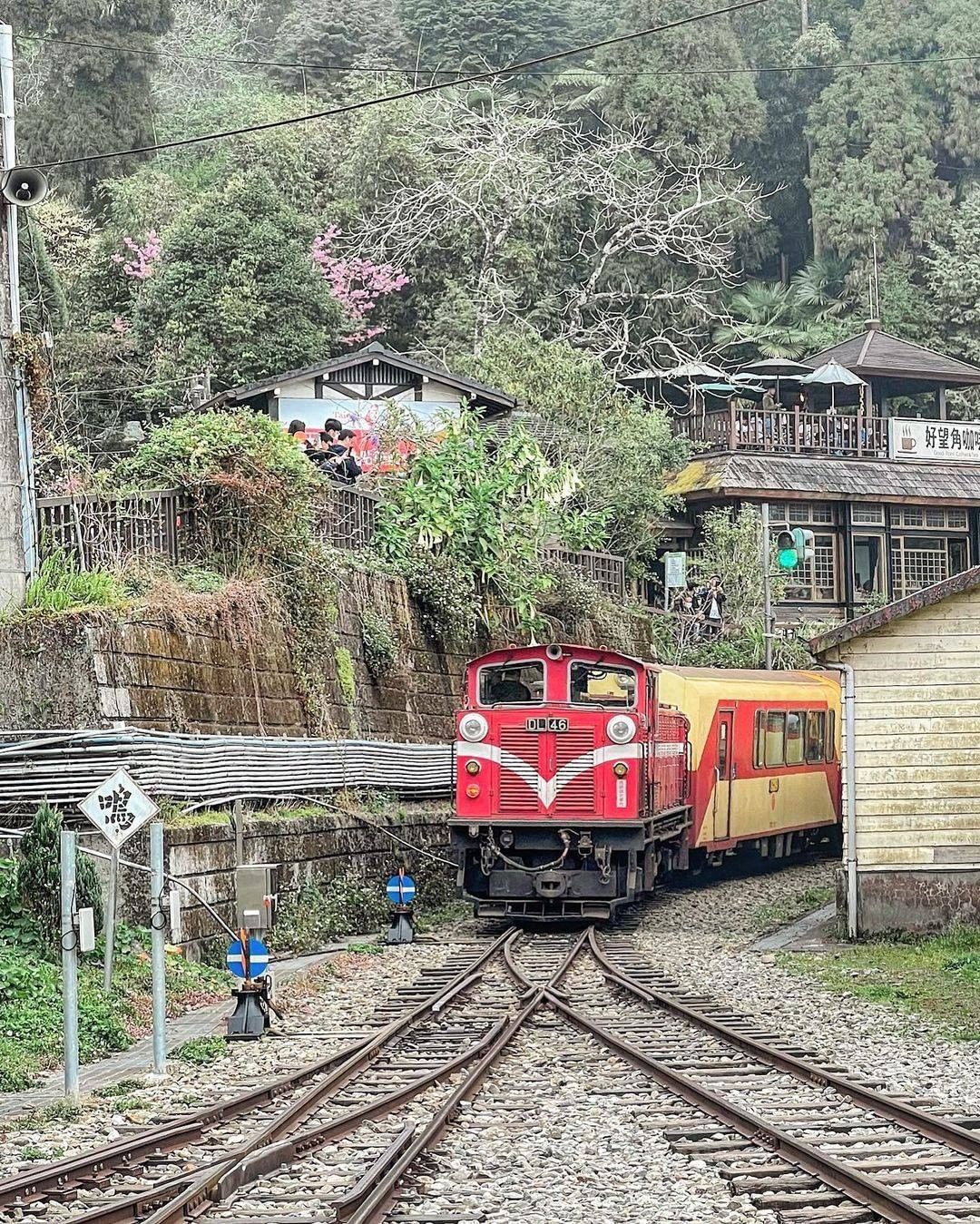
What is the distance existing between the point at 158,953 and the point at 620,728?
7.73m

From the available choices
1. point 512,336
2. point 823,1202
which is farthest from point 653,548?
point 823,1202

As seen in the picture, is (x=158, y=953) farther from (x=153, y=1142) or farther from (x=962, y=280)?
(x=962, y=280)

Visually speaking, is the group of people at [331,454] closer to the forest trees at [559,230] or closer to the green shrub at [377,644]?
the green shrub at [377,644]

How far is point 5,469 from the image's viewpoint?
57.0 feet

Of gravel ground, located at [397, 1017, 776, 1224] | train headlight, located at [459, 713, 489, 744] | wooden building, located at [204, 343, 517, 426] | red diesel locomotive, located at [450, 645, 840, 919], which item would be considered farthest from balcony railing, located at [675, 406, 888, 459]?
gravel ground, located at [397, 1017, 776, 1224]

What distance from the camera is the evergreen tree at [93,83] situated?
45.8 metres

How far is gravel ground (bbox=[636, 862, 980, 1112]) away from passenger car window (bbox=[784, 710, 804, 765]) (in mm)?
3325

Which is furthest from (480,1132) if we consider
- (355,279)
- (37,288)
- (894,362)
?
(894,362)

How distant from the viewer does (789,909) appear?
21.5 meters

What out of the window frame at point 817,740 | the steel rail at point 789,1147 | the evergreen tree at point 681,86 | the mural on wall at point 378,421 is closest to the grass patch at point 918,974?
the steel rail at point 789,1147

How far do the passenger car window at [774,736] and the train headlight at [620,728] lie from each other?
7.39m

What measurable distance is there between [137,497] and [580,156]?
97.0 feet

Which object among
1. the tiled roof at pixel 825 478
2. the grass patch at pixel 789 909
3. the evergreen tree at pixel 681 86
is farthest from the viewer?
the evergreen tree at pixel 681 86

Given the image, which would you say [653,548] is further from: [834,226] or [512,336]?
[834,226]
